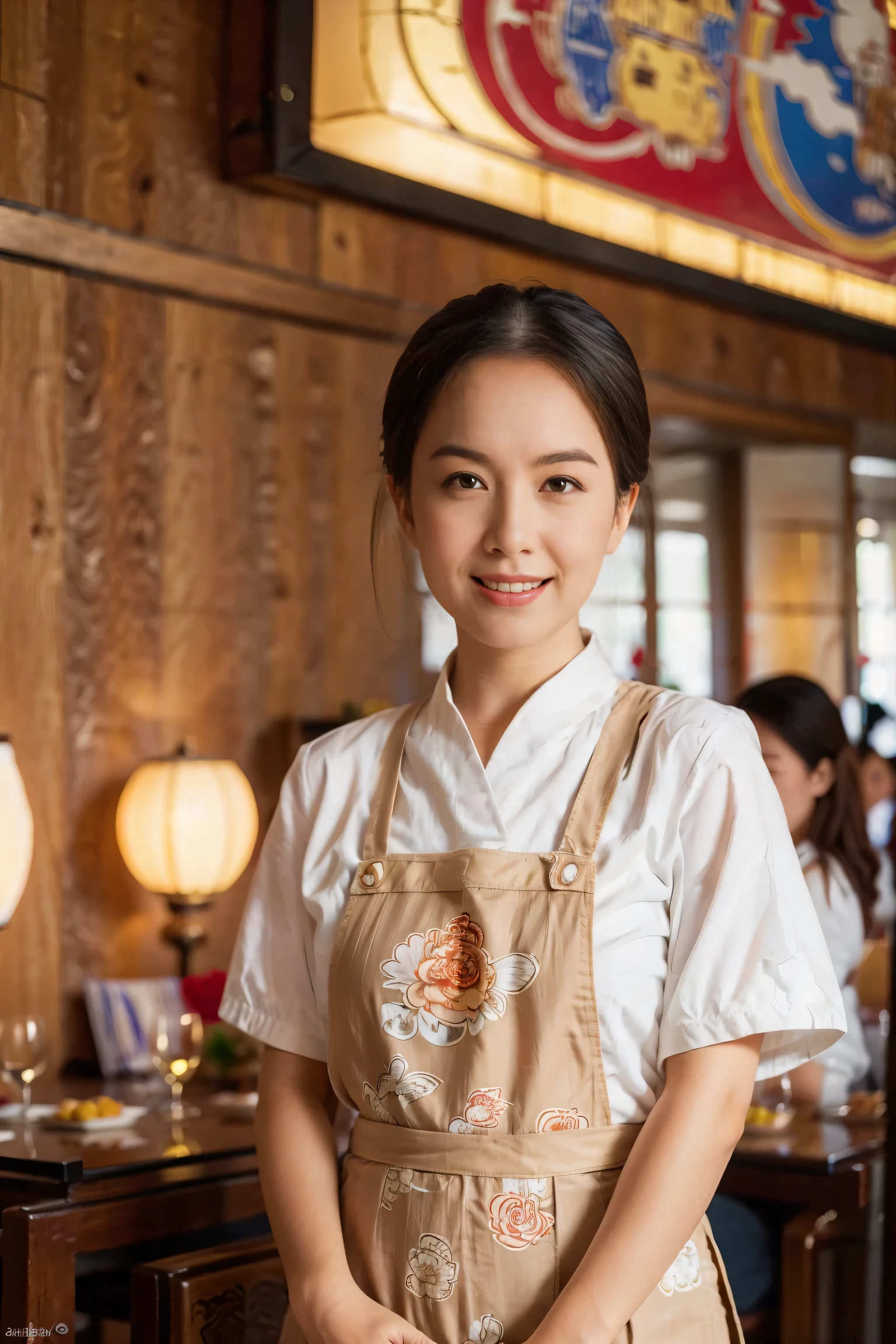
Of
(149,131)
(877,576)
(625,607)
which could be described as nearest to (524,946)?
(149,131)

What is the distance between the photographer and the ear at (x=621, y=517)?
4.71ft

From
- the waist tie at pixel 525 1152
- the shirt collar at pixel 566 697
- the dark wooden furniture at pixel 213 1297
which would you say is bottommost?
the dark wooden furniture at pixel 213 1297

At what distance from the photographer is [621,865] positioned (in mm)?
1303

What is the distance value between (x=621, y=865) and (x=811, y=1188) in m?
1.12

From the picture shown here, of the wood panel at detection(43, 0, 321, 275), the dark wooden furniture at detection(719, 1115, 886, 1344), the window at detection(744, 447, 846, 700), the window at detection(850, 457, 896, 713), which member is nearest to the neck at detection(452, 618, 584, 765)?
the dark wooden furniture at detection(719, 1115, 886, 1344)

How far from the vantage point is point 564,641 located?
57.2 inches

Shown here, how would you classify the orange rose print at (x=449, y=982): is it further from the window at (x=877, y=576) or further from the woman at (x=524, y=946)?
the window at (x=877, y=576)

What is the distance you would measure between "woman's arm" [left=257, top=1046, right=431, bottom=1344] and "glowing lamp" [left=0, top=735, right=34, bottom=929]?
1210 mm

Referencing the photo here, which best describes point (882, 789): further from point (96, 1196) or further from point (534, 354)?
point (534, 354)

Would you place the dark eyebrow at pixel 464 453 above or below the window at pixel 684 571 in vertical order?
below

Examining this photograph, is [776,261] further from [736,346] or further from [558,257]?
[558,257]

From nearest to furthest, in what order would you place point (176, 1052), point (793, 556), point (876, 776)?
1. point (176, 1052)
2. point (876, 776)
3. point (793, 556)

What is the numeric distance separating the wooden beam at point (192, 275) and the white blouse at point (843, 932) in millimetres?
1544

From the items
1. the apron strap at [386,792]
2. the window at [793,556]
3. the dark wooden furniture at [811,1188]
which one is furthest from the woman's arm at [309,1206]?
the window at [793,556]
